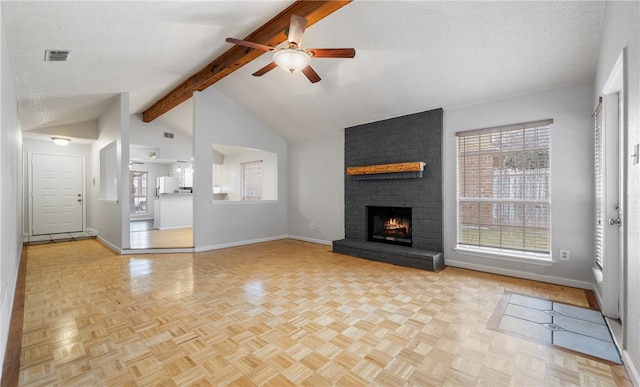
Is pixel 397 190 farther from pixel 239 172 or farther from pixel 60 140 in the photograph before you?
pixel 60 140

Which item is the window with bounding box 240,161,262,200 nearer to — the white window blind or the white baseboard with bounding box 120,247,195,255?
the white baseboard with bounding box 120,247,195,255

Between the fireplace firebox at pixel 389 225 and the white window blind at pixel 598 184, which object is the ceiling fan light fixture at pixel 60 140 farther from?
the white window blind at pixel 598 184

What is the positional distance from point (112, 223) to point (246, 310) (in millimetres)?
4418

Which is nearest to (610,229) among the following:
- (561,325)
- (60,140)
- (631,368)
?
(561,325)

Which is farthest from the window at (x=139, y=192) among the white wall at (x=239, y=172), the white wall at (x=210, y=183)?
the white wall at (x=210, y=183)

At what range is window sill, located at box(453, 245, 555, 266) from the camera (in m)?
3.34

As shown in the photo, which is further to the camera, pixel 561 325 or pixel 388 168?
pixel 388 168

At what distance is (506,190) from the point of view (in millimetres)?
3652

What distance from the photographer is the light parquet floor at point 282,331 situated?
166 cm

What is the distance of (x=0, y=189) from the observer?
5.77 ft

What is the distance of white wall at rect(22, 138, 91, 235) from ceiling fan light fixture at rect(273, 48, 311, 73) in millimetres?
6995

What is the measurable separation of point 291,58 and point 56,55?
250cm

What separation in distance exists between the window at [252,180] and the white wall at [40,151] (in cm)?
387

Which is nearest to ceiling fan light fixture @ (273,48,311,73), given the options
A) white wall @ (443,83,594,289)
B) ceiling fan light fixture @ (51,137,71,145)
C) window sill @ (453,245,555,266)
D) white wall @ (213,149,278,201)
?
white wall @ (443,83,594,289)
